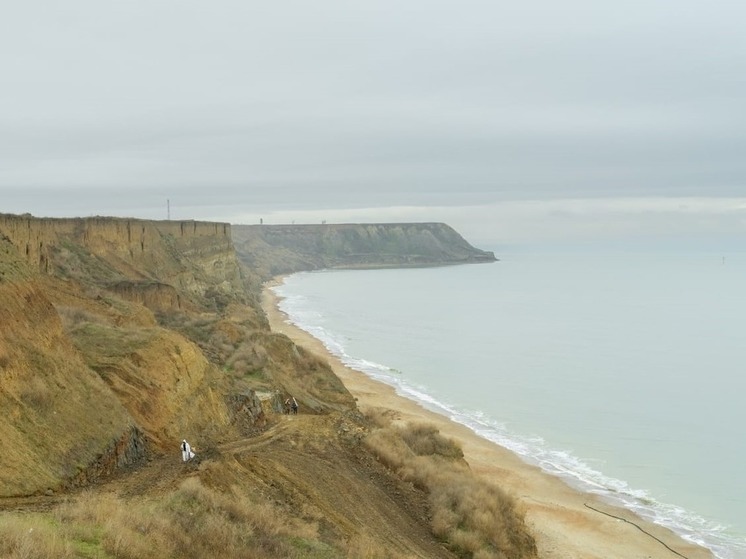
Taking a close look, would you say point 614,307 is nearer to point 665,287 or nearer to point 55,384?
point 665,287

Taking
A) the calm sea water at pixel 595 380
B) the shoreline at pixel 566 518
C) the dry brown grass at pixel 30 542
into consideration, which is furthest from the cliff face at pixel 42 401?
the calm sea water at pixel 595 380

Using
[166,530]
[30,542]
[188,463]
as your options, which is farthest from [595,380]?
[30,542]

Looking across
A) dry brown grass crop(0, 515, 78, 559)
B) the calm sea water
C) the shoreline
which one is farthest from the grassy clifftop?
the calm sea water

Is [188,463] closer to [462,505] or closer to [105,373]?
[105,373]

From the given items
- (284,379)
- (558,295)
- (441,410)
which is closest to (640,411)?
(441,410)

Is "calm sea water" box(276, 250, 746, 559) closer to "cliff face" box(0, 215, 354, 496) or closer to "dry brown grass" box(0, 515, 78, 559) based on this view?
"cliff face" box(0, 215, 354, 496)

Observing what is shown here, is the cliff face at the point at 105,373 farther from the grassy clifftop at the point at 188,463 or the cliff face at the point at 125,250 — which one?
the cliff face at the point at 125,250
